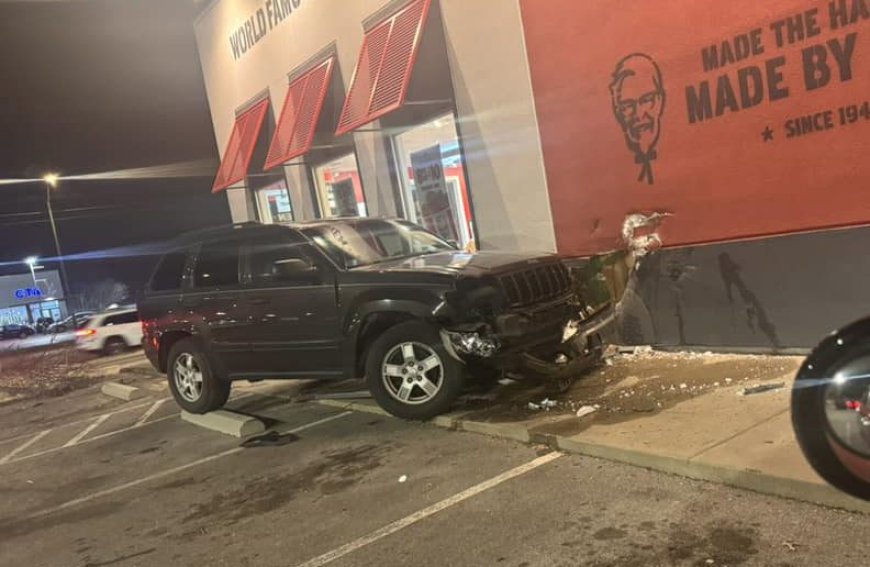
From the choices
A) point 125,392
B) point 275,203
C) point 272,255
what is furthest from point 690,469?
point 275,203

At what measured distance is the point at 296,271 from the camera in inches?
277

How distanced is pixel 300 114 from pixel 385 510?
10376 millimetres

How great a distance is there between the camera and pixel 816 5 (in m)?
5.99

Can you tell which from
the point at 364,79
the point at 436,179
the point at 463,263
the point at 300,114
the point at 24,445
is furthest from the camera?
the point at 300,114

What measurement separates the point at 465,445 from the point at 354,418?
6.33ft

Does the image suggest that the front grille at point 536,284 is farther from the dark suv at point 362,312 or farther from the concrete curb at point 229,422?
the concrete curb at point 229,422

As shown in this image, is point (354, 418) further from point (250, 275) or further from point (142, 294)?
point (142, 294)

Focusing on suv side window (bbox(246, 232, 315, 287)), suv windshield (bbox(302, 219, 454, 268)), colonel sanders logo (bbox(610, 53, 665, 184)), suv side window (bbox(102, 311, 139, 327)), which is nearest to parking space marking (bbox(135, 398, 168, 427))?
suv side window (bbox(246, 232, 315, 287))

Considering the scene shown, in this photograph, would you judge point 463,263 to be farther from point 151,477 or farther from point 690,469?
point 151,477

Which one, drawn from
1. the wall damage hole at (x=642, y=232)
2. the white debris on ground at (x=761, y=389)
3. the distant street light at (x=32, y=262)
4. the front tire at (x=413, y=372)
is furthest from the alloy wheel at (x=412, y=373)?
the distant street light at (x=32, y=262)

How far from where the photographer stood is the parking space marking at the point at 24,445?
27.5 ft

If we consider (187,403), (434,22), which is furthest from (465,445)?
(434,22)

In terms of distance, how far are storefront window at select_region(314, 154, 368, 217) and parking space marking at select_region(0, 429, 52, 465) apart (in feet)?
20.6

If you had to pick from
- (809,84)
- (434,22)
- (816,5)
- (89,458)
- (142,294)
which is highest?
(434,22)
